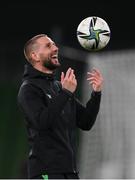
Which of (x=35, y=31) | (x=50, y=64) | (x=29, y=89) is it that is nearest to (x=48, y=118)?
(x=29, y=89)

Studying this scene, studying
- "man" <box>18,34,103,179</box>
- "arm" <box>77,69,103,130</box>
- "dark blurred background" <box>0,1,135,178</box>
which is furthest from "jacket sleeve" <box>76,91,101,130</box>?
"dark blurred background" <box>0,1,135,178</box>

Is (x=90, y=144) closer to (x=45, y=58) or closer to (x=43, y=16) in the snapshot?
(x=45, y=58)

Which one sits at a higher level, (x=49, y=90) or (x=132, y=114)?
(x=49, y=90)

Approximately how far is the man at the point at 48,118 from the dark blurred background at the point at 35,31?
26.1ft

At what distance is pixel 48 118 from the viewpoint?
221 inches

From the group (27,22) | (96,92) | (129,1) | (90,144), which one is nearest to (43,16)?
(27,22)

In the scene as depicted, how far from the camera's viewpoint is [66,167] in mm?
5801

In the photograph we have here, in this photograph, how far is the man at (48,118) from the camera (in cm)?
569

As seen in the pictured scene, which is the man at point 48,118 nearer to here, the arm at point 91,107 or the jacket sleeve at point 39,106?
the jacket sleeve at point 39,106

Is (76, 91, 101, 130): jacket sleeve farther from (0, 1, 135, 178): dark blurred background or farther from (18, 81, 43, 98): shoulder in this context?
(0, 1, 135, 178): dark blurred background

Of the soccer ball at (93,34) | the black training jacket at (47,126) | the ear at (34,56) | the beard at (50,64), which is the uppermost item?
the soccer ball at (93,34)

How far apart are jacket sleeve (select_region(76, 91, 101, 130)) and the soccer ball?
49cm

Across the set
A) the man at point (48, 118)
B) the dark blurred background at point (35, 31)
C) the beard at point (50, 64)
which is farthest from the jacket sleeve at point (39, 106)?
the dark blurred background at point (35, 31)

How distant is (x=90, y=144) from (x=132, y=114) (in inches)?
31.1
